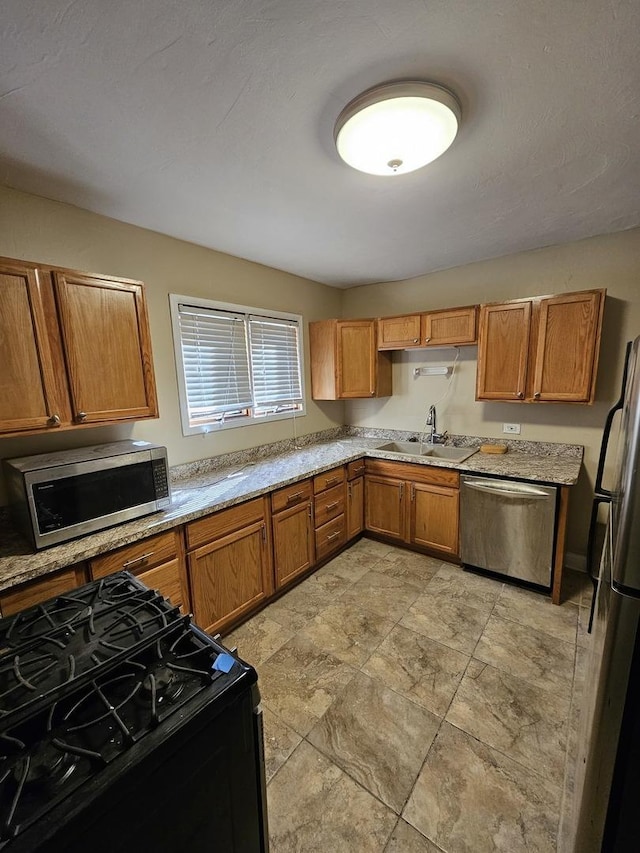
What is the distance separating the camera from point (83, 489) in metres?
1.61

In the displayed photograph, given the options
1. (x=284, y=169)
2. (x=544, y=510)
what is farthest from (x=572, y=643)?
(x=284, y=169)

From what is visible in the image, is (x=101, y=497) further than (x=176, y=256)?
No

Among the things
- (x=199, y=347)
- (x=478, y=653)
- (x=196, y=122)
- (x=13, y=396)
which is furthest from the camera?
(x=199, y=347)

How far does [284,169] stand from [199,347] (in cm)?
136

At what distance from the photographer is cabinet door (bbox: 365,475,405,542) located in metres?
3.11

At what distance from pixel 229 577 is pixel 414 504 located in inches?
65.0

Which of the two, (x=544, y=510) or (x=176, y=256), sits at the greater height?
(x=176, y=256)

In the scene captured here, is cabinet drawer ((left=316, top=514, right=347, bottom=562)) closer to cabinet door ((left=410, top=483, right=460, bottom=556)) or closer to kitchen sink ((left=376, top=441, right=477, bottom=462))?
cabinet door ((left=410, top=483, right=460, bottom=556))

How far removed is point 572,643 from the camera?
6.71ft

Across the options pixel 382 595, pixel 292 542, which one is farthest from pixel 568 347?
pixel 292 542

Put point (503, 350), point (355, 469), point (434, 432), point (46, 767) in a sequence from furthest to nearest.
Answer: point (434, 432) < point (355, 469) < point (503, 350) < point (46, 767)

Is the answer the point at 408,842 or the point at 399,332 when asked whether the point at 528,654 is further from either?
the point at 399,332

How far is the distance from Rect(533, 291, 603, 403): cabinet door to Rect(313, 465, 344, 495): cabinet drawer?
1634 mm

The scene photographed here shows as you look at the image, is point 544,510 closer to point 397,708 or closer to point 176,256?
point 397,708
